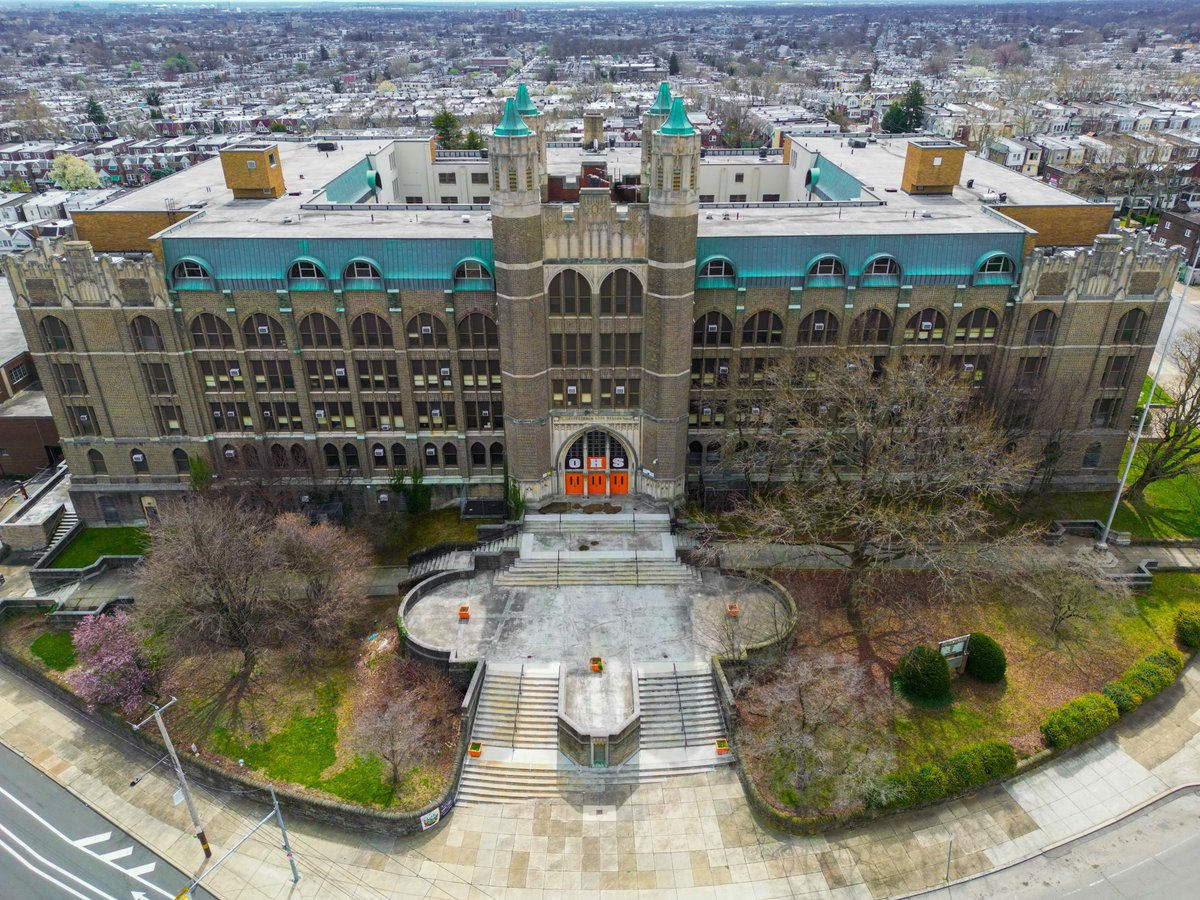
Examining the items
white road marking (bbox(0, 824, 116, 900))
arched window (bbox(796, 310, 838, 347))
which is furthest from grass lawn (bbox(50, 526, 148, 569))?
arched window (bbox(796, 310, 838, 347))

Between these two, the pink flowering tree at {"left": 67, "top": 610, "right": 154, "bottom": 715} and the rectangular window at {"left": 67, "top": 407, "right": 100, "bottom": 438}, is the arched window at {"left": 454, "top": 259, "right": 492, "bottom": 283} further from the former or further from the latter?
the pink flowering tree at {"left": 67, "top": 610, "right": 154, "bottom": 715}

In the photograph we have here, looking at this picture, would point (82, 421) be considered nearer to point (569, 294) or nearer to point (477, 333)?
point (477, 333)

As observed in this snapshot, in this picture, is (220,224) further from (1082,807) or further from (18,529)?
(1082,807)

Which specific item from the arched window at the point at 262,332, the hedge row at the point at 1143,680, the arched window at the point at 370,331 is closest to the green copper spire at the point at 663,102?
the arched window at the point at 370,331

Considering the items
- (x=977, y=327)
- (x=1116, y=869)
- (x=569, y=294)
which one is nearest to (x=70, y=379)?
(x=569, y=294)

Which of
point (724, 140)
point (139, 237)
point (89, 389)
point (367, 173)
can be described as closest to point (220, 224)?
point (139, 237)

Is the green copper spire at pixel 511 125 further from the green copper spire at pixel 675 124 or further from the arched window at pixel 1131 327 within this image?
the arched window at pixel 1131 327
